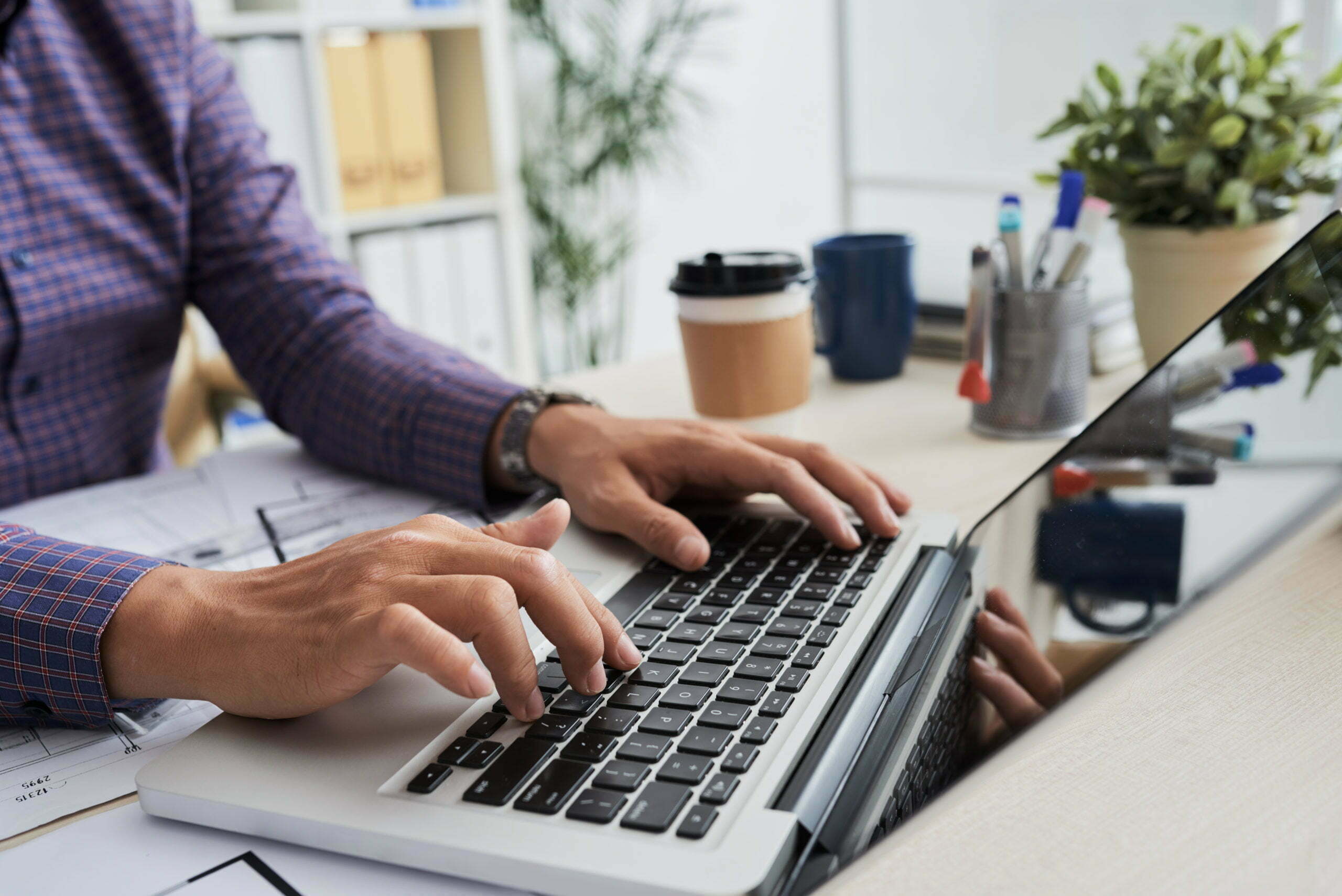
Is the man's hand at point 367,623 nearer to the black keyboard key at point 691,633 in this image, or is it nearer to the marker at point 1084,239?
the black keyboard key at point 691,633

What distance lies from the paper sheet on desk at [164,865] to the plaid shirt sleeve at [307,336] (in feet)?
1.31

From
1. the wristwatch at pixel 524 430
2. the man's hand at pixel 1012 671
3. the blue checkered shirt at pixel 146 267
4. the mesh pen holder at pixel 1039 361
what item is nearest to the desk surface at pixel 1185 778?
the man's hand at pixel 1012 671

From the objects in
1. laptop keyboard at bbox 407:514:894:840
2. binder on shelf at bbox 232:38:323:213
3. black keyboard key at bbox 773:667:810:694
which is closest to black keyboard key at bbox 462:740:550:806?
laptop keyboard at bbox 407:514:894:840

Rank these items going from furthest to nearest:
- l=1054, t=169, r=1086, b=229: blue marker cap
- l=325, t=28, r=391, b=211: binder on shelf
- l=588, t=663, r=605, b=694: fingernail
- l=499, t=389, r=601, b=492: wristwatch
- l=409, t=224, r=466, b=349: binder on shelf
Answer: l=409, t=224, r=466, b=349: binder on shelf < l=325, t=28, r=391, b=211: binder on shelf < l=1054, t=169, r=1086, b=229: blue marker cap < l=499, t=389, r=601, b=492: wristwatch < l=588, t=663, r=605, b=694: fingernail

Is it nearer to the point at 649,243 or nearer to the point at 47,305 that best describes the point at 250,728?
the point at 47,305

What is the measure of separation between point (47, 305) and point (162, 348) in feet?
0.47

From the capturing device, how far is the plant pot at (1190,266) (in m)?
0.95

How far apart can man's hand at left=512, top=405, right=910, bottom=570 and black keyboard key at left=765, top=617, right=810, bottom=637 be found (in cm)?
9

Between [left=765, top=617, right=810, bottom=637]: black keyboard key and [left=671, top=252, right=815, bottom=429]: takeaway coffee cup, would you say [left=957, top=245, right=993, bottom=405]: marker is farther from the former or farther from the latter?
[left=765, top=617, right=810, bottom=637]: black keyboard key

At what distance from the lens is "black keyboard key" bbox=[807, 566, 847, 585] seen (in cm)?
61

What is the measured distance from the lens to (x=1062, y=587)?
58 cm

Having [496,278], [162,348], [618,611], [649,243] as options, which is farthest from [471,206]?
[618,611]

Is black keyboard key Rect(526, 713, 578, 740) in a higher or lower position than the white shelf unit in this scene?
lower

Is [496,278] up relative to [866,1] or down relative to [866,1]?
down
